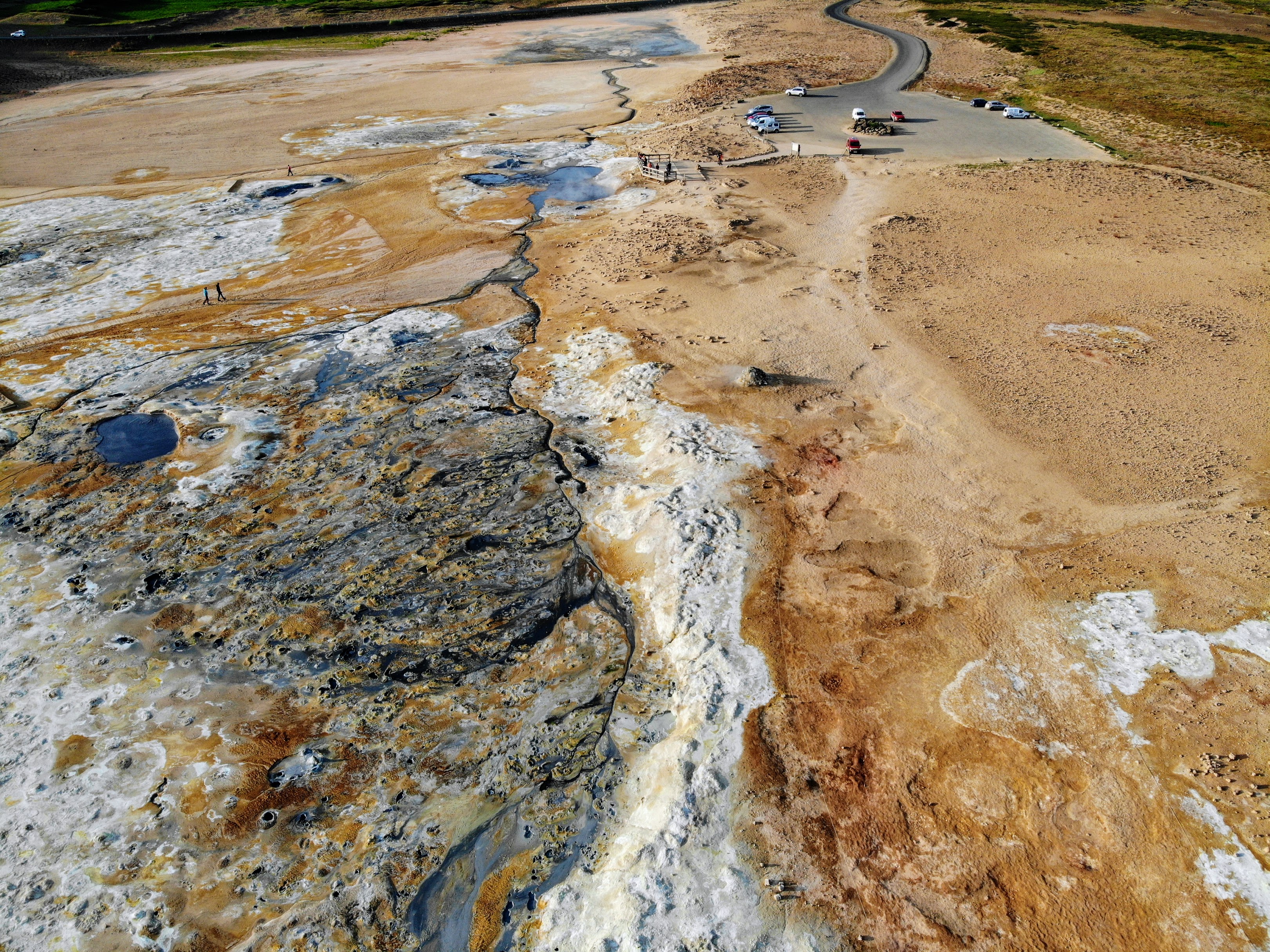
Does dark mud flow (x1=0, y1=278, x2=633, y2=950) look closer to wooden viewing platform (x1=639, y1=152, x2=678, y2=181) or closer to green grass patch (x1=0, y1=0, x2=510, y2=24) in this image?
wooden viewing platform (x1=639, y1=152, x2=678, y2=181)

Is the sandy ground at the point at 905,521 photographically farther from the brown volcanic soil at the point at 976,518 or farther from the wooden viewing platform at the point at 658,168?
the wooden viewing platform at the point at 658,168

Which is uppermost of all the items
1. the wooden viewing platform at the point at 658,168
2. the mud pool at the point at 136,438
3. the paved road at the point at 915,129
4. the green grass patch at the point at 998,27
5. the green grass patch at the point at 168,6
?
the green grass patch at the point at 168,6

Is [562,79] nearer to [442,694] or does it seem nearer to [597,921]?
[442,694]

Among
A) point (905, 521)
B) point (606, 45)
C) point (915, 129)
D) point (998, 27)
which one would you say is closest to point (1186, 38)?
point (998, 27)

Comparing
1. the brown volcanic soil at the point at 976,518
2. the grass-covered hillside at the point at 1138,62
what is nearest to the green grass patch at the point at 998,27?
the grass-covered hillside at the point at 1138,62

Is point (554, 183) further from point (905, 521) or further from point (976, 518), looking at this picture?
point (976, 518)

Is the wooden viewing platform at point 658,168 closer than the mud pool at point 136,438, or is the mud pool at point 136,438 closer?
the mud pool at point 136,438
